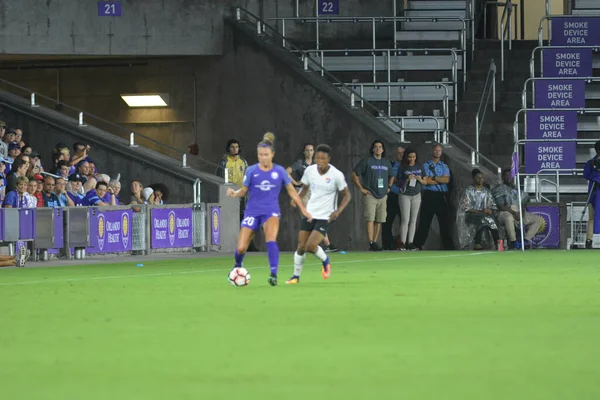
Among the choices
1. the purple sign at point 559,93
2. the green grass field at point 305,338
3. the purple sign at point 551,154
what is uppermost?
the purple sign at point 559,93

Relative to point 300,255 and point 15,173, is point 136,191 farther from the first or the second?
point 300,255

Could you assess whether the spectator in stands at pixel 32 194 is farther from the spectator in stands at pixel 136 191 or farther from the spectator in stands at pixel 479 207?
the spectator in stands at pixel 479 207

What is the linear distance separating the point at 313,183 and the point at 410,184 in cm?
1205

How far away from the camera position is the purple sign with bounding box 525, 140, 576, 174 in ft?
99.3

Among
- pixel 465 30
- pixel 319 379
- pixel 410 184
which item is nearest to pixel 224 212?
pixel 410 184

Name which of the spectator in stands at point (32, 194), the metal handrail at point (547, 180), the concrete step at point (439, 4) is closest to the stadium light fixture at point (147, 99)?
the concrete step at point (439, 4)

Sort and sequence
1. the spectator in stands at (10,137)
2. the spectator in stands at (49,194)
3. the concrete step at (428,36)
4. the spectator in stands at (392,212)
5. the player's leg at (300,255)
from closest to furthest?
1. the player's leg at (300,255)
2. the spectator in stands at (49,194)
3. the spectator in stands at (10,137)
4. the spectator in stands at (392,212)
5. the concrete step at (428,36)

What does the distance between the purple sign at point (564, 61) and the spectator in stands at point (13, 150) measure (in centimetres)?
1330

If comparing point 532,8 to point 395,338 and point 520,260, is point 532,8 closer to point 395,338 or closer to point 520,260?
point 520,260

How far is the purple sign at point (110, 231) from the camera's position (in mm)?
25062

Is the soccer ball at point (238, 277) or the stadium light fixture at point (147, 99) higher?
the stadium light fixture at point (147, 99)

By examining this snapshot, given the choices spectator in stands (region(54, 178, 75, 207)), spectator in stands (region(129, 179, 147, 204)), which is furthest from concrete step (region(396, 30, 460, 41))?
spectator in stands (region(54, 178, 75, 207))

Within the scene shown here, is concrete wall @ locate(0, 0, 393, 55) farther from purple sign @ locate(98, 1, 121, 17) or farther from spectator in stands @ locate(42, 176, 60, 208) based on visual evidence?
spectator in stands @ locate(42, 176, 60, 208)

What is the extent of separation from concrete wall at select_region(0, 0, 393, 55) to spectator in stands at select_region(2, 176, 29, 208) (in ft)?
34.3
